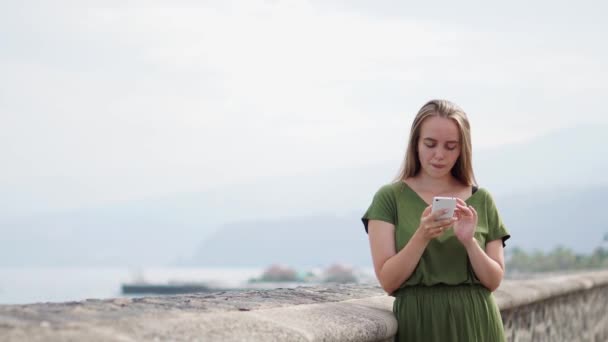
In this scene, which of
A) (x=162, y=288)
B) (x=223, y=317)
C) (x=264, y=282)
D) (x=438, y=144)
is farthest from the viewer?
(x=264, y=282)

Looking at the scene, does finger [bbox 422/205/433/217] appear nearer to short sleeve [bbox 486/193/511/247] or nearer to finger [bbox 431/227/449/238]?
finger [bbox 431/227/449/238]

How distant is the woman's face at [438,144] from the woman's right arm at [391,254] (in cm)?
25

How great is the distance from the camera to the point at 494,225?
3385 millimetres

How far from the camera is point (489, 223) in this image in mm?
3379

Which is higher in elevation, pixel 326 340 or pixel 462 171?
pixel 462 171

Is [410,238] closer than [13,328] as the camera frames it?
No

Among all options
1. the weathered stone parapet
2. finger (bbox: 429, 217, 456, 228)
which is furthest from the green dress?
finger (bbox: 429, 217, 456, 228)

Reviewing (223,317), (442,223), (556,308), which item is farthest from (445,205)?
(556,308)

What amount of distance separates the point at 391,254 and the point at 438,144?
1.31 ft

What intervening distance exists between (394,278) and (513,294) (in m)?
1.82

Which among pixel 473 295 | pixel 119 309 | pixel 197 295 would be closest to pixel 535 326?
pixel 473 295

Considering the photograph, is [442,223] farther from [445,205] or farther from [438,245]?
[438,245]

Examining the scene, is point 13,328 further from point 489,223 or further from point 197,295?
point 489,223

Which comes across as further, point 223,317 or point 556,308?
point 556,308
